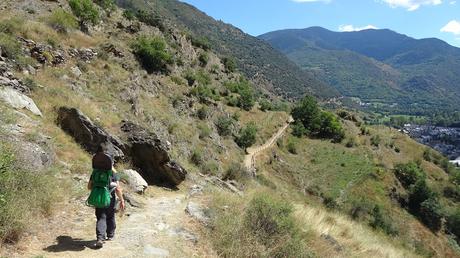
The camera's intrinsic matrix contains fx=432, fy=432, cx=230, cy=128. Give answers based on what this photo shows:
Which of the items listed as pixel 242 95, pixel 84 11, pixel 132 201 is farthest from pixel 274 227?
pixel 242 95

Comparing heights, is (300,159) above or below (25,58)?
below

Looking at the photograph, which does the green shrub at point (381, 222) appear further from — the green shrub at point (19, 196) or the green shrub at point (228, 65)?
the green shrub at point (19, 196)

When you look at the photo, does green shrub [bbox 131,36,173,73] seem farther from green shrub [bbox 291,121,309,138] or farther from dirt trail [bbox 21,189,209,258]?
green shrub [bbox 291,121,309,138]

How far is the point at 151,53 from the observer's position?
1533 inches

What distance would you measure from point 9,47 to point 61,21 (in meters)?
11.1

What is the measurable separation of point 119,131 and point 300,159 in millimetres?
40537

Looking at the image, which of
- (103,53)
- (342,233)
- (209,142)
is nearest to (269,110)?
(209,142)

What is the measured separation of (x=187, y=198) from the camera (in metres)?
13.9

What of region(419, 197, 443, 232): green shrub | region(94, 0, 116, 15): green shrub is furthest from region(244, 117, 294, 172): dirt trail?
region(419, 197, 443, 232): green shrub

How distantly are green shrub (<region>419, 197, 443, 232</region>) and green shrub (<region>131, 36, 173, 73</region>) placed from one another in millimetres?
37043

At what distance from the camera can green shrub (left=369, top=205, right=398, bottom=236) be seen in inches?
1626

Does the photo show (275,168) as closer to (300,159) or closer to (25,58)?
(300,159)

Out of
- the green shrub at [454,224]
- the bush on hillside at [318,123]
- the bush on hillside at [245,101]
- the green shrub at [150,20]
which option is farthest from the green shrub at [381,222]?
the green shrub at [150,20]

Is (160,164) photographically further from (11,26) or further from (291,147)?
(291,147)
